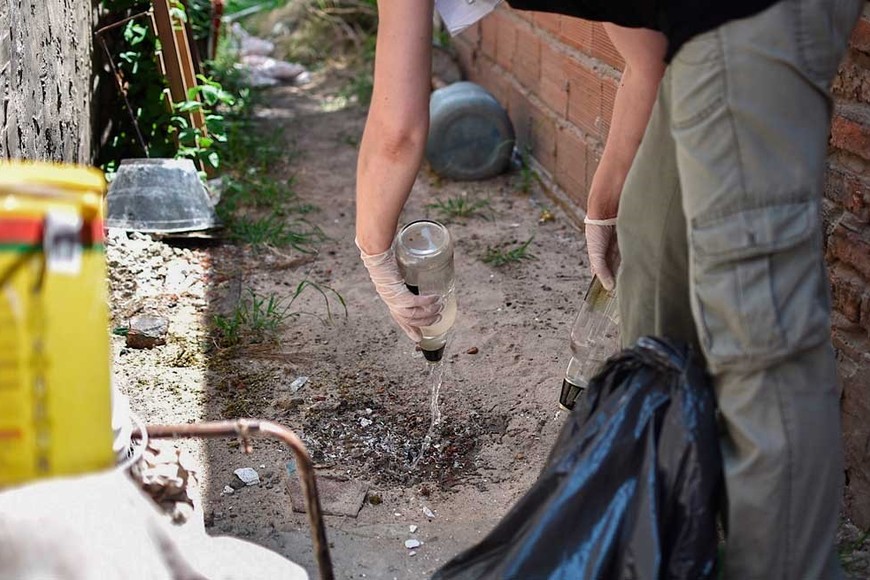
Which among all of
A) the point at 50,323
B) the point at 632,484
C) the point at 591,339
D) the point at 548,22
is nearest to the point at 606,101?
the point at 548,22

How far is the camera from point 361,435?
313 cm

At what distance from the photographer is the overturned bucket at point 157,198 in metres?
4.34

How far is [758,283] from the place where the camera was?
1.82 metres

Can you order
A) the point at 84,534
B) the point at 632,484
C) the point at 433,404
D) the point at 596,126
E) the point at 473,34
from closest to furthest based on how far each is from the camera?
the point at 84,534
the point at 632,484
the point at 433,404
the point at 596,126
the point at 473,34

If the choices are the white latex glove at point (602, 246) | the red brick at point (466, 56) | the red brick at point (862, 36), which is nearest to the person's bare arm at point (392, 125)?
the white latex glove at point (602, 246)

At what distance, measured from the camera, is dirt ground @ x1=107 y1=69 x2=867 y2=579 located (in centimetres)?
271

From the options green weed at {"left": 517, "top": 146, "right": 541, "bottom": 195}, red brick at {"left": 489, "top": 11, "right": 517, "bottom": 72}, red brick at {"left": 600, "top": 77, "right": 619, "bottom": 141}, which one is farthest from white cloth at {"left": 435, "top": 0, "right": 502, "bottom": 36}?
red brick at {"left": 489, "top": 11, "right": 517, "bottom": 72}

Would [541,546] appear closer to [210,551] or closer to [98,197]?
[210,551]

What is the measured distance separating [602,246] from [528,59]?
9.58 feet

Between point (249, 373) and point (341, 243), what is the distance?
1.22 metres

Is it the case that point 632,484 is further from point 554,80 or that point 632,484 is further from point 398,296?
point 554,80

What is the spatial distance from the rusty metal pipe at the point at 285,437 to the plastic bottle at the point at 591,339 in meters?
0.96

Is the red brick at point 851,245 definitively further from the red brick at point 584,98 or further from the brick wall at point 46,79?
the brick wall at point 46,79

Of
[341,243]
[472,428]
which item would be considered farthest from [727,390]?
[341,243]
